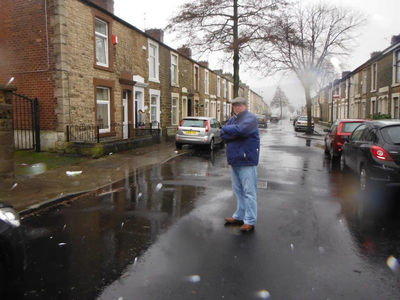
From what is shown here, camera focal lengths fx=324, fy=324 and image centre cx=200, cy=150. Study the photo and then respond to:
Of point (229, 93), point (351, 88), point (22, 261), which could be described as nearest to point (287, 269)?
point (22, 261)

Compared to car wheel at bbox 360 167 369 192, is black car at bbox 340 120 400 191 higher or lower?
higher

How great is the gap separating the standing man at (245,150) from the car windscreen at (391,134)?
3.54 m

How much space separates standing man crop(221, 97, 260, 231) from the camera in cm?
462

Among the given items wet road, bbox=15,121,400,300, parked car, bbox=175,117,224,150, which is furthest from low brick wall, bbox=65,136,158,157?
wet road, bbox=15,121,400,300

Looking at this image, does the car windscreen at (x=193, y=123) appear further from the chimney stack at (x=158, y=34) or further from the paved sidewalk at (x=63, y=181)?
the chimney stack at (x=158, y=34)

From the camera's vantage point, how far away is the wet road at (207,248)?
3145 mm

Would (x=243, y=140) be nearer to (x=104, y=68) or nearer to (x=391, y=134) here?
(x=391, y=134)

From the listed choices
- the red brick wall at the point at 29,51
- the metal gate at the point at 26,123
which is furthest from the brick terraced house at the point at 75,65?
the metal gate at the point at 26,123

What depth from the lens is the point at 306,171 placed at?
9.92m

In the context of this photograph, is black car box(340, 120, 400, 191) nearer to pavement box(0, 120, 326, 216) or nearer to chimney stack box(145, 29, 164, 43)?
pavement box(0, 120, 326, 216)

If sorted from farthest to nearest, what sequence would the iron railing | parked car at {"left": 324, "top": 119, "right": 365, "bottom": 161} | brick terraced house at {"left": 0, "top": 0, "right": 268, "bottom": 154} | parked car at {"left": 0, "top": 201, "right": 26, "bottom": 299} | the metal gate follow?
the iron railing < the metal gate < brick terraced house at {"left": 0, "top": 0, "right": 268, "bottom": 154} < parked car at {"left": 324, "top": 119, "right": 365, "bottom": 161} < parked car at {"left": 0, "top": 201, "right": 26, "bottom": 299}

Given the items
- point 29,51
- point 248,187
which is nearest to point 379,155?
point 248,187

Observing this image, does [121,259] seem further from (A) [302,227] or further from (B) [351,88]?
(B) [351,88]

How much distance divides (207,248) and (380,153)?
14.6 ft
